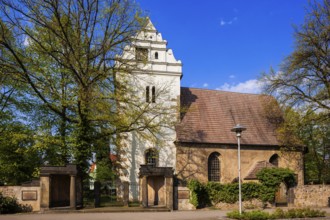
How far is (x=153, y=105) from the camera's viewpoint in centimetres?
2933

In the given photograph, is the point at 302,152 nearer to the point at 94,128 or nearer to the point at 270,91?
the point at 270,91

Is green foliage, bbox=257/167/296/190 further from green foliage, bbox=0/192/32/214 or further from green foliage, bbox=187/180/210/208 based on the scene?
green foliage, bbox=0/192/32/214

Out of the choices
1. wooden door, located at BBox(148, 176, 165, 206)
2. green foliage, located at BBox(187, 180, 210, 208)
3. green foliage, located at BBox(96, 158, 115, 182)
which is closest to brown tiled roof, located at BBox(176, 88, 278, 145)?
wooden door, located at BBox(148, 176, 165, 206)

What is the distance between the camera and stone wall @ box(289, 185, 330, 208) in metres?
27.4

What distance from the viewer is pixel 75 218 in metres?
17.6

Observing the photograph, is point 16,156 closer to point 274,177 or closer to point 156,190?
point 156,190

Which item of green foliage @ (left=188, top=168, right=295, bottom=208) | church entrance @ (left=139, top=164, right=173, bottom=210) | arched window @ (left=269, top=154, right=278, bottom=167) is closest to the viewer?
church entrance @ (left=139, top=164, right=173, bottom=210)

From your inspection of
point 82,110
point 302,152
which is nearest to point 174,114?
point 82,110

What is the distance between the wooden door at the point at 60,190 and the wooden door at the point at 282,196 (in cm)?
1566

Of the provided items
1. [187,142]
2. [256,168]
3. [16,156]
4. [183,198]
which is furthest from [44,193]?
[256,168]

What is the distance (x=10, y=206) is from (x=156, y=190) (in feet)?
32.8

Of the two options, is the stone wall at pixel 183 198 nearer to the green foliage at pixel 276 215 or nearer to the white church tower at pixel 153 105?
the white church tower at pixel 153 105

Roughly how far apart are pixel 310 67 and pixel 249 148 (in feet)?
27.2

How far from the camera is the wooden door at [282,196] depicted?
2801cm
